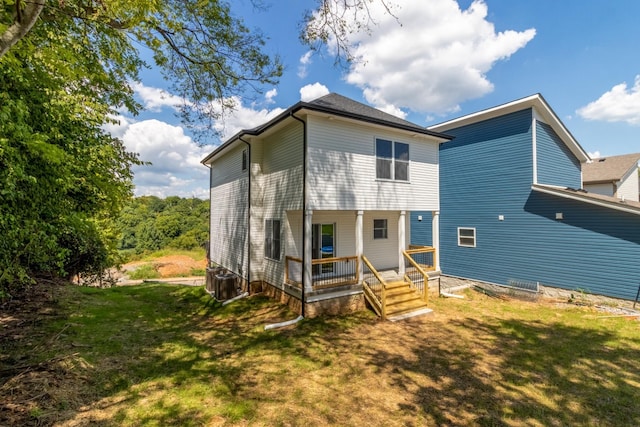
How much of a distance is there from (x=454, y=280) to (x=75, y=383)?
14.1 meters

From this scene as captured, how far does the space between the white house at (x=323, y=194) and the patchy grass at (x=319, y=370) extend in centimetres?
187

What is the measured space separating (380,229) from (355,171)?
13.2ft

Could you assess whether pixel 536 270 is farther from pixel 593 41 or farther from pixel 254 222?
pixel 254 222

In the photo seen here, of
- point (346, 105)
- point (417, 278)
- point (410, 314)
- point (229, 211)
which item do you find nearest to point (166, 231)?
point (229, 211)

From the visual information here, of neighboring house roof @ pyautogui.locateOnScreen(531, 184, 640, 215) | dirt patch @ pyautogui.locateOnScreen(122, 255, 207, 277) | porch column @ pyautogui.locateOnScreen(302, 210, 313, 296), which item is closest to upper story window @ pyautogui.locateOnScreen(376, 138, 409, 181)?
porch column @ pyautogui.locateOnScreen(302, 210, 313, 296)

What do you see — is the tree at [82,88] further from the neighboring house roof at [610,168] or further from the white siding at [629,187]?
the white siding at [629,187]

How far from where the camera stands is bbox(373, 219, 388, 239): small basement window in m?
12.3

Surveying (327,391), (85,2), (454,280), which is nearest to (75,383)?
(327,391)

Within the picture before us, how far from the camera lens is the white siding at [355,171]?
861 centimetres

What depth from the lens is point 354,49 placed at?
5.20 metres

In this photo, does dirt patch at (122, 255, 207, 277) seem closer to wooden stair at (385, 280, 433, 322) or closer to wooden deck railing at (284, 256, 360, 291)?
wooden deck railing at (284, 256, 360, 291)

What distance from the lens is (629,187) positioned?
2162 cm

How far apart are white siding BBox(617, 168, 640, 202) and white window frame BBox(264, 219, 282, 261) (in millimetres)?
25069

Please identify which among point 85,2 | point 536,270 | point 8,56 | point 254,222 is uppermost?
point 85,2
